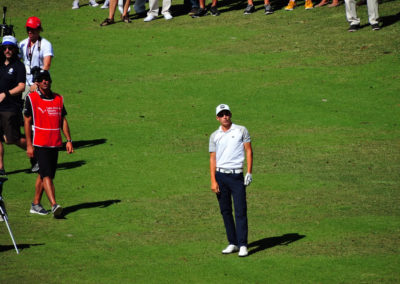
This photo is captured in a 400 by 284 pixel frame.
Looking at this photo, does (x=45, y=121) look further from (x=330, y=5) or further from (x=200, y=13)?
(x=330, y=5)

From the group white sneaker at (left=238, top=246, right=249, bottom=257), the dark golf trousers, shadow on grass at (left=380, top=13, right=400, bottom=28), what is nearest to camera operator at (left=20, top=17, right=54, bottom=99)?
the dark golf trousers

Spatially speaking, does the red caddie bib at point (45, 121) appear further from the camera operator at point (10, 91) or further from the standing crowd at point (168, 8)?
the standing crowd at point (168, 8)

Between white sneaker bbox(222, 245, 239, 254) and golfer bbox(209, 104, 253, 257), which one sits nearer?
golfer bbox(209, 104, 253, 257)

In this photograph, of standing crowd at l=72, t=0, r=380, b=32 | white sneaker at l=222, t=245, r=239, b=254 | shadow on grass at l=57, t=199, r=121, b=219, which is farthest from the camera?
standing crowd at l=72, t=0, r=380, b=32

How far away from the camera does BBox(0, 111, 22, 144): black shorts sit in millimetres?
15641

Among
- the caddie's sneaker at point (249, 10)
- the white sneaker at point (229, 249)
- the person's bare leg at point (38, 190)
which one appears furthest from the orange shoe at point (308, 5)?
the white sneaker at point (229, 249)

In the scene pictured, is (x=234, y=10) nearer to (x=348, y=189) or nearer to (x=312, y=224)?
(x=348, y=189)

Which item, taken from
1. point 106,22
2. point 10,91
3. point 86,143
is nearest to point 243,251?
point 10,91

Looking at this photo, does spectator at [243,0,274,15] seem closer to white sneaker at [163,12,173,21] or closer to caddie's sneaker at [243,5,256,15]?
caddie's sneaker at [243,5,256,15]

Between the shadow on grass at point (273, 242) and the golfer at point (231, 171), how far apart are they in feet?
1.39

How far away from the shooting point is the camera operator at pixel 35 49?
1642 cm

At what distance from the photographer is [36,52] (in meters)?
16.7

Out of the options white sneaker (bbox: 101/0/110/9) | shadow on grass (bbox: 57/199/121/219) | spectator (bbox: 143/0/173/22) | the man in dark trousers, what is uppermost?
white sneaker (bbox: 101/0/110/9)

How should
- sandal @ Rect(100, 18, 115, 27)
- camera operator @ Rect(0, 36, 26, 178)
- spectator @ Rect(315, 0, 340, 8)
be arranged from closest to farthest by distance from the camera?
camera operator @ Rect(0, 36, 26, 178) → spectator @ Rect(315, 0, 340, 8) → sandal @ Rect(100, 18, 115, 27)
